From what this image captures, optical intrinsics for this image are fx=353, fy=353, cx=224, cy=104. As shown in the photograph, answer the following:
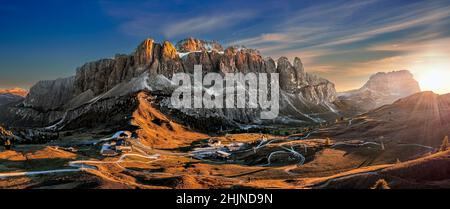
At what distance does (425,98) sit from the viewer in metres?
146

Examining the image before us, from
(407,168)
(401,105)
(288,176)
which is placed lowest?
(288,176)

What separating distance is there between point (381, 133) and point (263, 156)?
133 ft

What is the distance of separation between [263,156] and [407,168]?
188 feet

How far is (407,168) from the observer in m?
51.9
